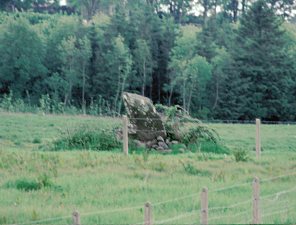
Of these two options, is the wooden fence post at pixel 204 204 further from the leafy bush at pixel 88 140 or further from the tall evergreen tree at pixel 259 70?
the tall evergreen tree at pixel 259 70

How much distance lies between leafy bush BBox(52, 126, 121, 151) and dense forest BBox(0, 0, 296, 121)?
29.5 meters

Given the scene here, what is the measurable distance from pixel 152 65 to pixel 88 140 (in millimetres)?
35252

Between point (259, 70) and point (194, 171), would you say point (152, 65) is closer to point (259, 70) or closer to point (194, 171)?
point (259, 70)

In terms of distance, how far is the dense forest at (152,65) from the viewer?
174 feet

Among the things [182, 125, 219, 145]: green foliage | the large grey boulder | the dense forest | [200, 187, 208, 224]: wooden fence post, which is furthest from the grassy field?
the dense forest

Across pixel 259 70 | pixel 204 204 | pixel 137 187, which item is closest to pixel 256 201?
pixel 204 204

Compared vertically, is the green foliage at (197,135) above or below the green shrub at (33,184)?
above

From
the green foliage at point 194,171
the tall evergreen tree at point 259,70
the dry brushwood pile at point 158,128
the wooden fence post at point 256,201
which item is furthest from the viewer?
the tall evergreen tree at point 259,70

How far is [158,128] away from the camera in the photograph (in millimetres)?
21562

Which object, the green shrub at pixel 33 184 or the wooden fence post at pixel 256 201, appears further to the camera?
the green shrub at pixel 33 184

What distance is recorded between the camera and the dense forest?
52969 millimetres

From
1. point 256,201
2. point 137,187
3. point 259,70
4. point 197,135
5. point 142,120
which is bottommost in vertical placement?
point 137,187

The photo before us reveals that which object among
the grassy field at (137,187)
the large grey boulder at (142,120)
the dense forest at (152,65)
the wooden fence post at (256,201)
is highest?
the dense forest at (152,65)

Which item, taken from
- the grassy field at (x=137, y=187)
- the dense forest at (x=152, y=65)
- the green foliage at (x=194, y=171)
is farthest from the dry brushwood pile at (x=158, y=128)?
the dense forest at (x=152, y=65)
